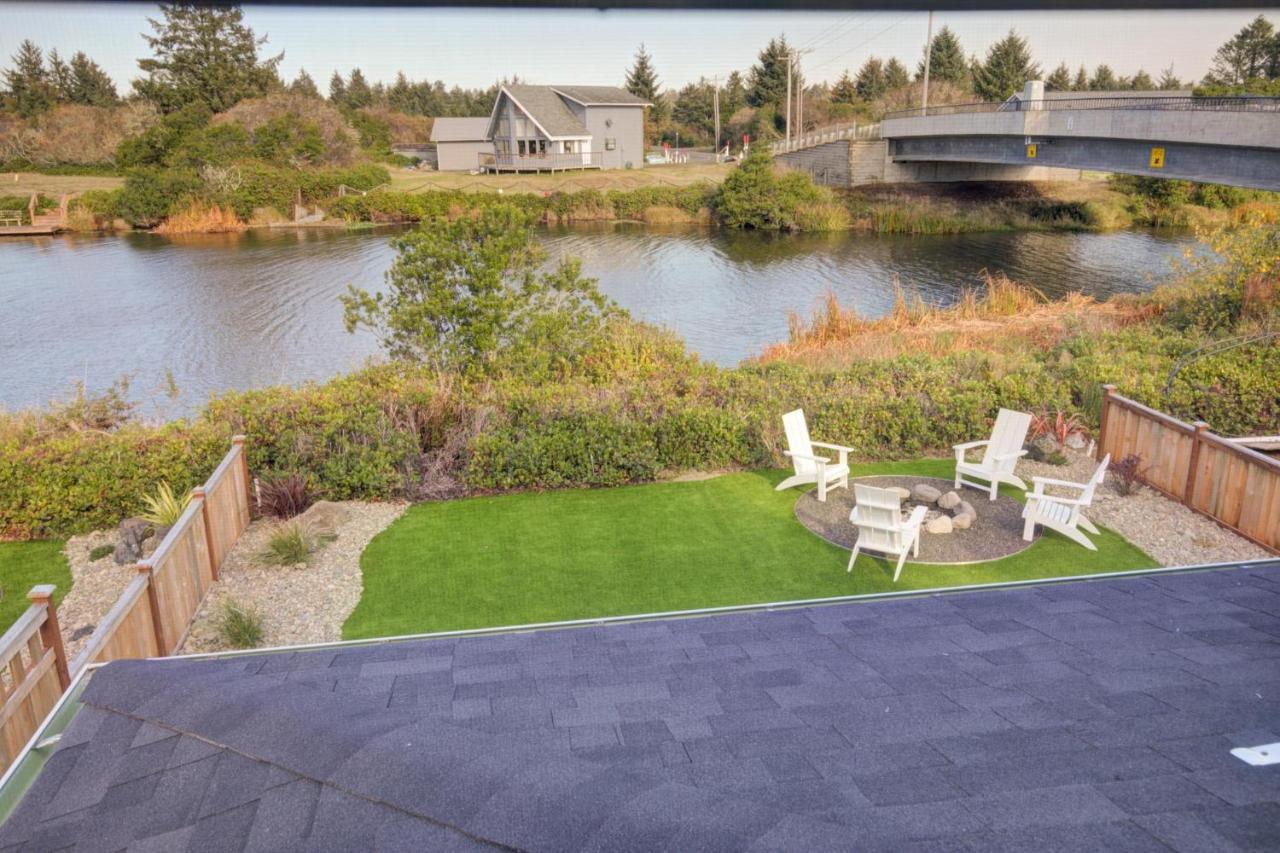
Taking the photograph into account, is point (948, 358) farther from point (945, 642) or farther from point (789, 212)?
point (789, 212)

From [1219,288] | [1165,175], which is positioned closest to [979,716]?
[1219,288]

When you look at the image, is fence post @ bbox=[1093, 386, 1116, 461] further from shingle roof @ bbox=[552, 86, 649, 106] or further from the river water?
shingle roof @ bbox=[552, 86, 649, 106]

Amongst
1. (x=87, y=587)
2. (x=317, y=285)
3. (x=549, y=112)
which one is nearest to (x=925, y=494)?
(x=87, y=587)

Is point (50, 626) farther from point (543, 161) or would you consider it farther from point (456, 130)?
point (456, 130)

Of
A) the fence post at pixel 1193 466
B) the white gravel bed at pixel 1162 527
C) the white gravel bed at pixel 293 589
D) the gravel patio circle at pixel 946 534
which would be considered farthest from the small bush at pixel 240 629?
the fence post at pixel 1193 466

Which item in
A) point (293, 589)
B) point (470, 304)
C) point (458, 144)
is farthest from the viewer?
point (458, 144)

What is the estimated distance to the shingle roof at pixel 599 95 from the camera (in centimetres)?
5309

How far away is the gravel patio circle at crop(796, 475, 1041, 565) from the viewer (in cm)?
899

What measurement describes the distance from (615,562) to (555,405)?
280 centimetres

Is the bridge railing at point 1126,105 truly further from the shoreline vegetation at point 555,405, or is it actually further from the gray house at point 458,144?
the gray house at point 458,144

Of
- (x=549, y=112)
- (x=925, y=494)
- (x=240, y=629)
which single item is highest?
(x=549, y=112)

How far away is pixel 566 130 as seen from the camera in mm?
52438

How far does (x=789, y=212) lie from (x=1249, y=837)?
39.0m

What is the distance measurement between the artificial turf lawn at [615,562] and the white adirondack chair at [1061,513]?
147mm
